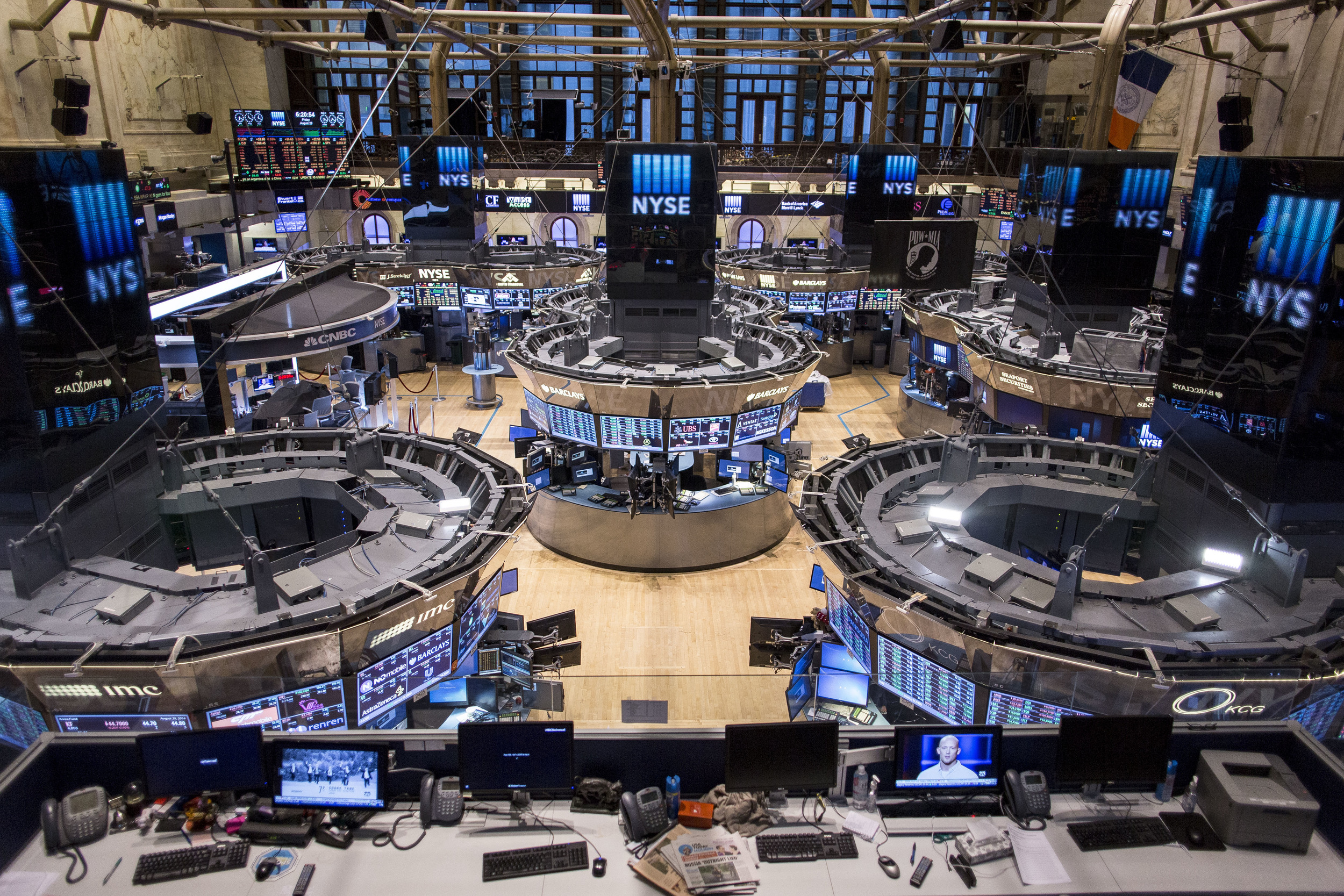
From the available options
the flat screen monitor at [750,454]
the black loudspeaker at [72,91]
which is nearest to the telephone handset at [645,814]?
the flat screen monitor at [750,454]

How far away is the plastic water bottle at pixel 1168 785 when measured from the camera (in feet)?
20.1

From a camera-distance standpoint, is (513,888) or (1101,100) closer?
(513,888)

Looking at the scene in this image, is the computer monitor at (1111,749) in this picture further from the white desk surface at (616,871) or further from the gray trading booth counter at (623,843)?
the white desk surface at (616,871)

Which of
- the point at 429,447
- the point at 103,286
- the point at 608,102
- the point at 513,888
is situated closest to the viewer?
the point at 513,888

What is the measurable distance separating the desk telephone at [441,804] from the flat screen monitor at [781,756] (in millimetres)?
1917

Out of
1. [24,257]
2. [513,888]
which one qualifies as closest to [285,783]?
[513,888]

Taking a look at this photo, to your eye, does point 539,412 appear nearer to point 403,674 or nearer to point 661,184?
point 661,184

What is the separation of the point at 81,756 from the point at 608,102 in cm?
3586

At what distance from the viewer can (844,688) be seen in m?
9.41

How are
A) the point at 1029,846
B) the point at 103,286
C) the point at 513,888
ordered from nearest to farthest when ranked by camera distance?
the point at 513,888 → the point at 1029,846 → the point at 103,286

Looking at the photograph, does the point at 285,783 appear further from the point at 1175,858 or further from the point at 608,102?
the point at 608,102

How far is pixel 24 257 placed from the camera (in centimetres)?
797

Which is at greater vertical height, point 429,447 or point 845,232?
point 845,232

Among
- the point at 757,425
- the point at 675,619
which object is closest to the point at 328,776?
the point at 675,619
